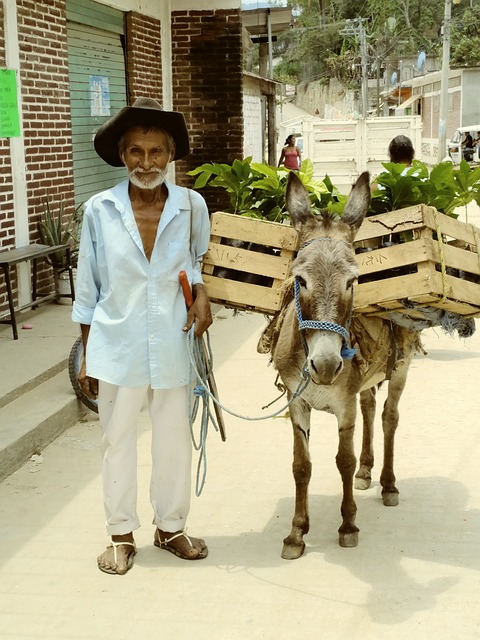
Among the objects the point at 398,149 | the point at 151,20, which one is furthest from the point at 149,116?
the point at 151,20

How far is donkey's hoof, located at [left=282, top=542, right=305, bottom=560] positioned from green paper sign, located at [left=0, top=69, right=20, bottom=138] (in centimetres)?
576

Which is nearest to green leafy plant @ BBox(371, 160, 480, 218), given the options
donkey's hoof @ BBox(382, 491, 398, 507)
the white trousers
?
the white trousers

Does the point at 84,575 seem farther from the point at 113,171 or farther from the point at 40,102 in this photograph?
the point at 113,171

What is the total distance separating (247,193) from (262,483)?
5.73 ft

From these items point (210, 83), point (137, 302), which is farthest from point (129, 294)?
point (210, 83)

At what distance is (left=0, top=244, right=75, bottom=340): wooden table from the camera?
7976 mm

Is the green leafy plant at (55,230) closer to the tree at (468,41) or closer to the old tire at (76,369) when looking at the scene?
the old tire at (76,369)

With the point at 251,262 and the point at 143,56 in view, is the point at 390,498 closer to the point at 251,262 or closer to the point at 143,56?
the point at 251,262

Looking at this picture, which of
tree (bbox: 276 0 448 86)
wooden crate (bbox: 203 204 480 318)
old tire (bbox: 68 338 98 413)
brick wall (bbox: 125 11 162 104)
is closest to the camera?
wooden crate (bbox: 203 204 480 318)

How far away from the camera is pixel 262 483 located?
544 cm

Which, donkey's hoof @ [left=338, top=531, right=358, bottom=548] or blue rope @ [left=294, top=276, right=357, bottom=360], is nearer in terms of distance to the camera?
blue rope @ [left=294, top=276, right=357, bottom=360]

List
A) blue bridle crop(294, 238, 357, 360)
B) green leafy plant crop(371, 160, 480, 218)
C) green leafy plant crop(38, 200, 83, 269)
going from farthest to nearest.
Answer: green leafy plant crop(38, 200, 83, 269) < green leafy plant crop(371, 160, 480, 218) < blue bridle crop(294, 238, 357, 360)

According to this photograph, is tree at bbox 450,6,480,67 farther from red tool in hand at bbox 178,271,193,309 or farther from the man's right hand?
the man's right hand

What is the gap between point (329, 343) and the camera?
3.65 metres
